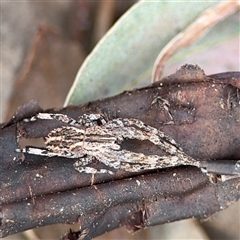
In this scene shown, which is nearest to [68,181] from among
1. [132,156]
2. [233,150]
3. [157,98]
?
[132,156]

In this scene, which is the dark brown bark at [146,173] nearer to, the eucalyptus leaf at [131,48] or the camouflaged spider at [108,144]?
the camouflaged spider at [108,144]

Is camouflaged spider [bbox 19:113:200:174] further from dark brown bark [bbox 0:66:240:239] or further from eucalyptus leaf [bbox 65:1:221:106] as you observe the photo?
eucalyptus leaf [bbox 65:1:221:106]

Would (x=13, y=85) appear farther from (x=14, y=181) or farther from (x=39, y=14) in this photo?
(x=14, y=181)

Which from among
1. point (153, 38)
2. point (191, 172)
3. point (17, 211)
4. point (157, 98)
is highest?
point (153, 38)

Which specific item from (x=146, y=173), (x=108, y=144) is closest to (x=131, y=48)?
(x=108, y=144)

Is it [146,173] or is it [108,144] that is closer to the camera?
[146,173]

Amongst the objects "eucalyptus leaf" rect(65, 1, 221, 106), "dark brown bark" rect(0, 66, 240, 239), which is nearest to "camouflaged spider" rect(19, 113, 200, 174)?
"dark brown bark" rect(0, 66, 240, 239)

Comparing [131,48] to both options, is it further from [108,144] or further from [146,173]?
[146,173]
